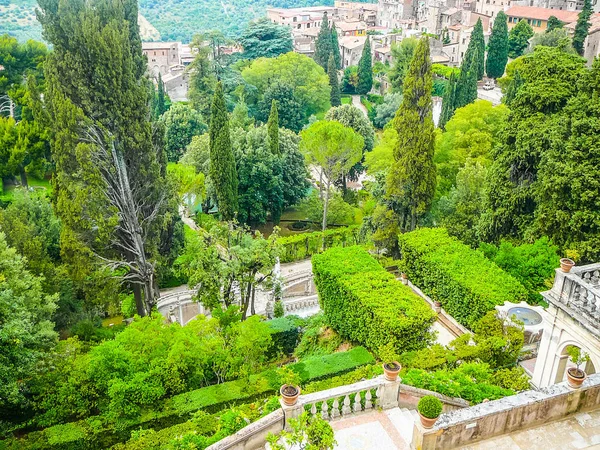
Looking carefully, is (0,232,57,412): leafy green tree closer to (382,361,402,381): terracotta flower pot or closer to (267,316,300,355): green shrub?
(267,316,300,355): green shrub

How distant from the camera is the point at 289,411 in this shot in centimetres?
1227

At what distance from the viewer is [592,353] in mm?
14039

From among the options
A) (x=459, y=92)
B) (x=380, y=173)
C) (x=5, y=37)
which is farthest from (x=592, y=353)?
(x=5, y=37)

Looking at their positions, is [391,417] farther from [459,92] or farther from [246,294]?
[459,92]

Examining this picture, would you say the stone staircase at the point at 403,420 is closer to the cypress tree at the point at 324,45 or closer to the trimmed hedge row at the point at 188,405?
the trimmed hedge row at the point at 188,405

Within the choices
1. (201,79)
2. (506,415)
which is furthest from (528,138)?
(201,79)

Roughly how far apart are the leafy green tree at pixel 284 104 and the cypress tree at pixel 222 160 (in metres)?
25.6

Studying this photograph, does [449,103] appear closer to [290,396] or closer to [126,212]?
[126,212]

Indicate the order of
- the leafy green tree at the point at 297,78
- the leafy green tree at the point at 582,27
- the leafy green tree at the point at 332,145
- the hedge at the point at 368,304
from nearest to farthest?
1. the hedge at the point at 368,304
2. the leafy green tree at the point at 332,145
3. the leafy green tree at the point at 582,27
4. the leafy green tree at the point at 297,78

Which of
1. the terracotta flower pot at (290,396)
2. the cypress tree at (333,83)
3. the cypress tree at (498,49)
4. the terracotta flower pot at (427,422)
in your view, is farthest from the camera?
the cypress tree at (333,83)

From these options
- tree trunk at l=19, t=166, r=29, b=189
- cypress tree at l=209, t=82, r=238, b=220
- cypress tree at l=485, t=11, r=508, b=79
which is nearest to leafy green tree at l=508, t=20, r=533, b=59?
cypress tree at l=485, t=11, r=508, b=79

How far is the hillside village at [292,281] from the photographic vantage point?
13.3 metres

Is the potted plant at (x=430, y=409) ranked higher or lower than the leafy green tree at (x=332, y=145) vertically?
higher

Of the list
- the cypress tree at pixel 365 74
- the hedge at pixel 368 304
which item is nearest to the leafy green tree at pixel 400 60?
the cypress tree at pixel 365 74
